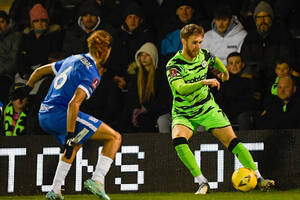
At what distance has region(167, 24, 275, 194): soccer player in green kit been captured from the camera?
766 centimetres

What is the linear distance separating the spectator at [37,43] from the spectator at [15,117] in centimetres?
102

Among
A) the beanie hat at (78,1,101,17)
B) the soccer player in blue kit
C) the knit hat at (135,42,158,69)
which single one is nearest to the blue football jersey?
the soccer player in blue kit

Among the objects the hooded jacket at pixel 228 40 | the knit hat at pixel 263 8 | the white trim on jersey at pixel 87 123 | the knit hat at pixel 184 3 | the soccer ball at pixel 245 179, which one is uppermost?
the knit hat at pixel 184 3

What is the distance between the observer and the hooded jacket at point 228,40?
34.8 feet

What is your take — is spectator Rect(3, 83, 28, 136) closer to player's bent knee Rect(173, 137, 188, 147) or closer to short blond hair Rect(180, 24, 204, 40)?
player's bent knee Rect(173, 137, 188, 147)

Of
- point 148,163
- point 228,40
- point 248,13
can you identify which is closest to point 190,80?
point 148,163

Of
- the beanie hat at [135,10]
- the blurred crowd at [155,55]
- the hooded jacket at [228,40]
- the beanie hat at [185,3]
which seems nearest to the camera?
the blurred crowd at [155,55]

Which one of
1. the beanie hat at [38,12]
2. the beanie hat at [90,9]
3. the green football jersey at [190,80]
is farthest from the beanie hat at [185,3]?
the green football jersey at [190,80]

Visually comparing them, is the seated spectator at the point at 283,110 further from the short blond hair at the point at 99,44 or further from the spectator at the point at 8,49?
the spectator at the point at 8,49

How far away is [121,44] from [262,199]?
4963 millimetres

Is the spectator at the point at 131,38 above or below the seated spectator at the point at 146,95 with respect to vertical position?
above

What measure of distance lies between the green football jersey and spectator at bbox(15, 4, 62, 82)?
4.19 m

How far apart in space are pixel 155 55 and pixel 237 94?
1.59m

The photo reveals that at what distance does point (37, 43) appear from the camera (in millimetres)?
11680
